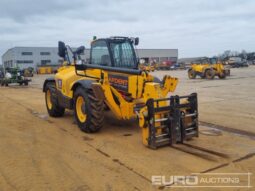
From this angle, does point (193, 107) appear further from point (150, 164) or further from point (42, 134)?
point (42, 134)

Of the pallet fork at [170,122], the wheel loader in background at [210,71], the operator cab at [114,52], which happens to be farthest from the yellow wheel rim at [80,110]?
the wheel loader in background at [210,71]

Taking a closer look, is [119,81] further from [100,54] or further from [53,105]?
[53,105]

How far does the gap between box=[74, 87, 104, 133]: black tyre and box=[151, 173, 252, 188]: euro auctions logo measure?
2566 mm

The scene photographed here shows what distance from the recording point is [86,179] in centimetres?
445

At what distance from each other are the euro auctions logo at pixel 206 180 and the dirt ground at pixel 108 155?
114 mm

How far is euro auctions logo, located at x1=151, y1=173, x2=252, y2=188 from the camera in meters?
4.20

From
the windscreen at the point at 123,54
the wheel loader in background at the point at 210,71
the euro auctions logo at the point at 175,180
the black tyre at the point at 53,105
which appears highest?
the windscreen at the point at 123,54

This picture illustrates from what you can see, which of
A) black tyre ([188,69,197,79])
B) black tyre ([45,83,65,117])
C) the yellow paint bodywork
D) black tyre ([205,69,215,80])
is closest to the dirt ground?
the yellow paint bodywork

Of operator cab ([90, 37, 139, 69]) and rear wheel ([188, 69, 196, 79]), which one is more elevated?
operator cab ([90, 37, 139, 69])

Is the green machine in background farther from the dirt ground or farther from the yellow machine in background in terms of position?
the yellow machine in background

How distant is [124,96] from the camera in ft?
22.3

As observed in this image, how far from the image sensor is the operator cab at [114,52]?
7449 mm

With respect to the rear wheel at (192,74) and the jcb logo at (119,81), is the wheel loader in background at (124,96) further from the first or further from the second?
the rear wheel at (192,74)

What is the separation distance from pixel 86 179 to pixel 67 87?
13.8ft
